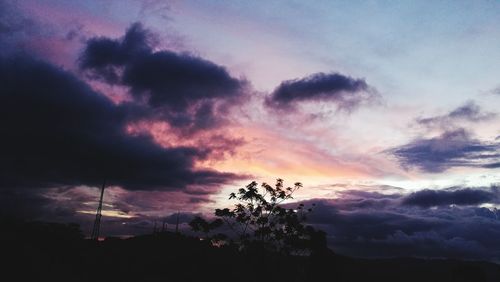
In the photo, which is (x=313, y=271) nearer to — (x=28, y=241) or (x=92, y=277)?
(x=92, y=277)

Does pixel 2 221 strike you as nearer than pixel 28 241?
No

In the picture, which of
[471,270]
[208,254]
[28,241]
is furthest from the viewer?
[208,254]

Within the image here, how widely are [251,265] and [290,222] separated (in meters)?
7.96

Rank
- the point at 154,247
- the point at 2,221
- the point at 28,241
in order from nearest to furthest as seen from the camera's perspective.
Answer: the point at 28,241, the point at 2,221, the point at 154,247

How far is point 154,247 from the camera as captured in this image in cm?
11600

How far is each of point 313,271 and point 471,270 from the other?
4773 cm

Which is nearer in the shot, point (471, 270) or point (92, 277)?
point (92, 277)

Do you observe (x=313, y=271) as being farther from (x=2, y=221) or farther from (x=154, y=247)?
(x=154, y=247)

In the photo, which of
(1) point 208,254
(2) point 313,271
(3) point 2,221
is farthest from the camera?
(1) point 208,254

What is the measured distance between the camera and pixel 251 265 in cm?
5022

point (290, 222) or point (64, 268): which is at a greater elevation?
point (290, 222)

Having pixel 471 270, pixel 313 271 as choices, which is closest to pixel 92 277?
pixel 313 271

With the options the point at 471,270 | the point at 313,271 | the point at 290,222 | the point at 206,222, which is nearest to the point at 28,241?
the point at 206,222

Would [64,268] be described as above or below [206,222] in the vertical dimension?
below
